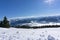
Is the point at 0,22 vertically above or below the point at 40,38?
above

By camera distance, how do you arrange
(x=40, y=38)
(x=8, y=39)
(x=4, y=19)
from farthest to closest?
(x=4, y=19)
(x=40, y=38)
(x=8, y=39)

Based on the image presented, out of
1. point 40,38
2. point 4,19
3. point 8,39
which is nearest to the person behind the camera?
point 8,39

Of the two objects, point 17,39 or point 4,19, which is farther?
point 4,19

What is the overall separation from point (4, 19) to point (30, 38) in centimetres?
3198

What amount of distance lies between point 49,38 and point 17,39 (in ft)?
9.41

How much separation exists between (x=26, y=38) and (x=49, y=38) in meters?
2.08

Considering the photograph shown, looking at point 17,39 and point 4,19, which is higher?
point 4,19

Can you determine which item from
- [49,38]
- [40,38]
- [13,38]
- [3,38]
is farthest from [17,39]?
[49,38]

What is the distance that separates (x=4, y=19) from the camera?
4284 centimetres

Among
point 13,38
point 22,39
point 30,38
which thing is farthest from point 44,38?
point 13,38

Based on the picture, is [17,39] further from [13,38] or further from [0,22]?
[0,22]

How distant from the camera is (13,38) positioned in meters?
11.6

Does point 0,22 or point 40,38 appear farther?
point 0,22

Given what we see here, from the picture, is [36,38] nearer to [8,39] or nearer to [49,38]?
[49,38]
